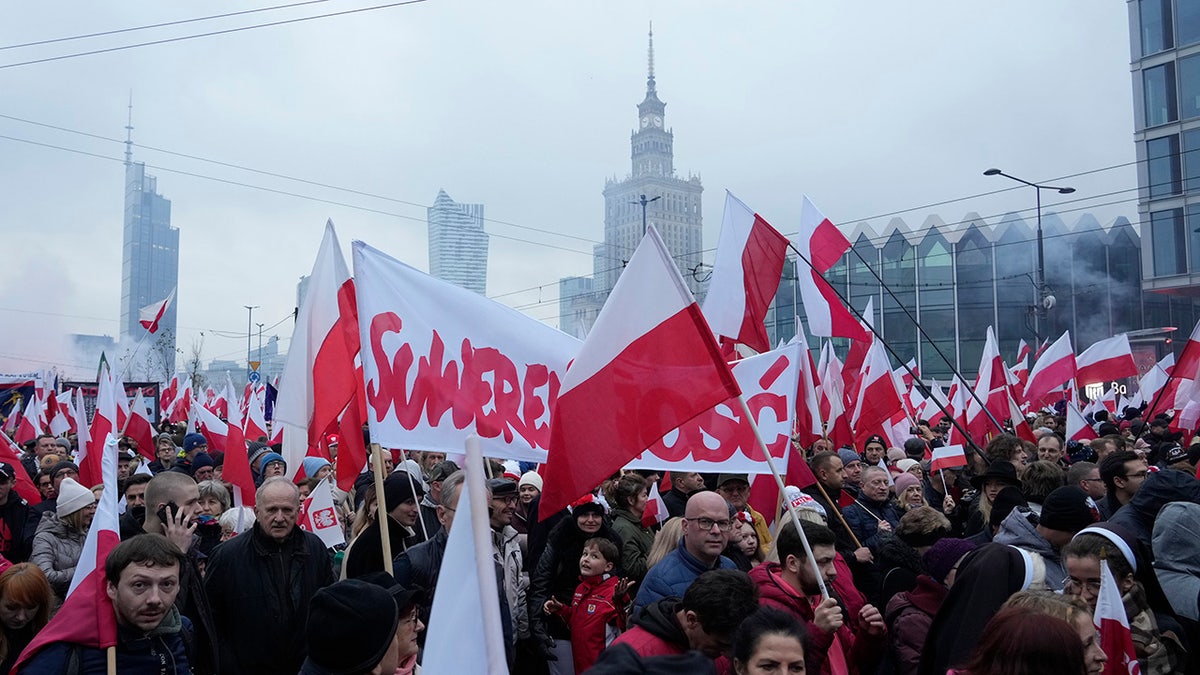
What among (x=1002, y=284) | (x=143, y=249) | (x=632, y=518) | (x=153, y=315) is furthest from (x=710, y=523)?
(x=143, y=249)

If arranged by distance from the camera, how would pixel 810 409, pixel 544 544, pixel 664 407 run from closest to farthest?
1. pixel 664 407
2. pixel 544 544
3. pixel 810 409

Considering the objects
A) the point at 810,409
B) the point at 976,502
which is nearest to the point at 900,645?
the point at 976,502

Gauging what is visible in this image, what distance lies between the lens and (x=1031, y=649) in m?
2.79

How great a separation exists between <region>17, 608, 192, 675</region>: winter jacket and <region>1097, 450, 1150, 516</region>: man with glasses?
550cm

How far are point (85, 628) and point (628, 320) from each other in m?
2.48

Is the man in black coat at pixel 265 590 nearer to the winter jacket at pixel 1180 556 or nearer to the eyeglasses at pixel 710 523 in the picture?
the eyeglasses at pixel 710 523

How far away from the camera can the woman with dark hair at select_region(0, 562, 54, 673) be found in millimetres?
4355

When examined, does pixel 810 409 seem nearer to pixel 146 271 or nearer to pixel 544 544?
pixel 544 544

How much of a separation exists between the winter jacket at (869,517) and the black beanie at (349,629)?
4.85m

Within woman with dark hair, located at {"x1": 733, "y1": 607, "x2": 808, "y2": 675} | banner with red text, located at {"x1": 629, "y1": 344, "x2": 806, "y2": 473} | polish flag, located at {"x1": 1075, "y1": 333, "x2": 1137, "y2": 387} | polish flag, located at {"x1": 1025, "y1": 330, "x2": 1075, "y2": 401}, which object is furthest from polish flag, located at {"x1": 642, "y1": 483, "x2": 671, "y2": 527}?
polish flag, located at {"x1": 1075, "y1": 333, "x2": 1137, "y2": 387}

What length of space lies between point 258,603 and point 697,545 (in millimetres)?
2238

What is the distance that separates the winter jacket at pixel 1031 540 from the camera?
187 inches

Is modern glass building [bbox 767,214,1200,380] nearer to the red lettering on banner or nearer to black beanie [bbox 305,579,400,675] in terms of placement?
the red lettering on banner

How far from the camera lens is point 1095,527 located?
14.6 feet
